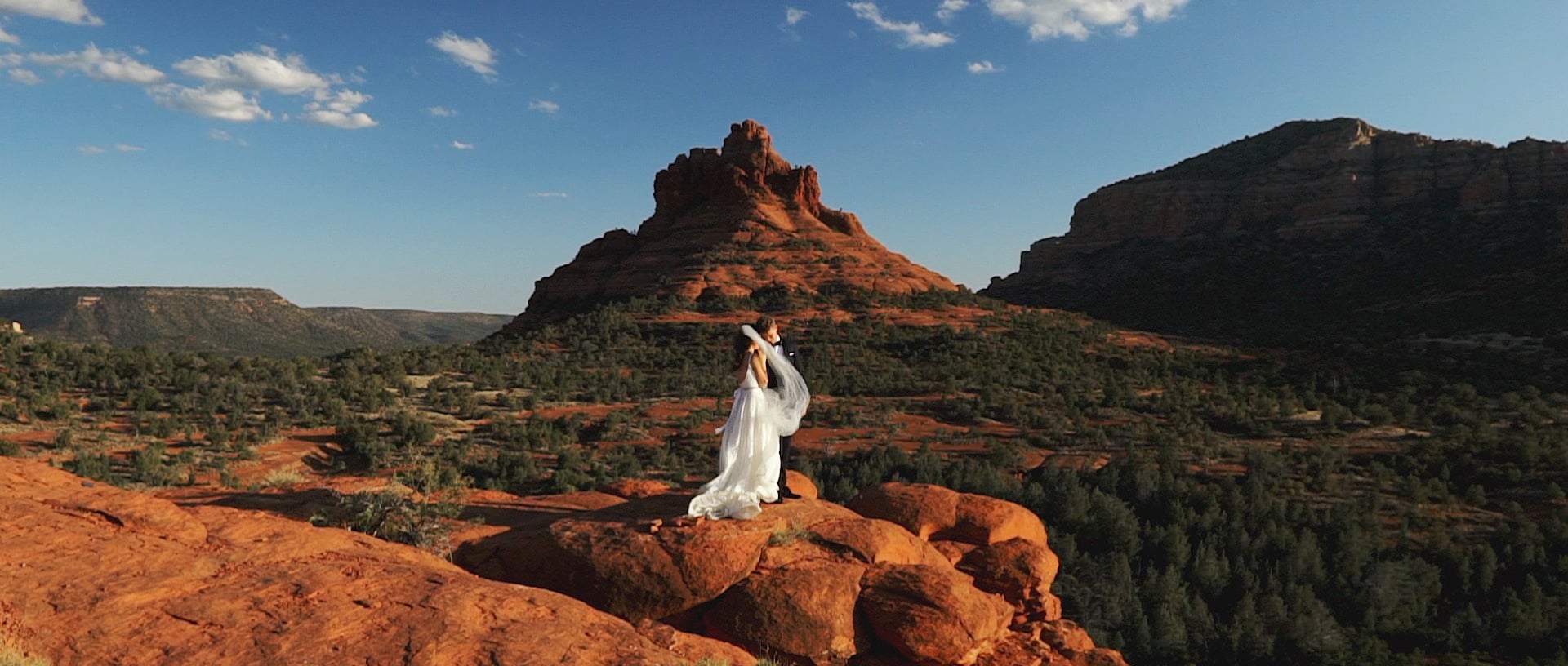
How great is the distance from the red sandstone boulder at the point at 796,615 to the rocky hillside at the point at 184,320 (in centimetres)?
7206

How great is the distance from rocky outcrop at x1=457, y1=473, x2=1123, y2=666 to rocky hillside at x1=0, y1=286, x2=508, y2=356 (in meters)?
70.8

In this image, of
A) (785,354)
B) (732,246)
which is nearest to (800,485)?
(785,354)

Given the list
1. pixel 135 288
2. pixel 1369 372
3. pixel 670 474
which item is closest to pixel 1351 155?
pixel 1369 372

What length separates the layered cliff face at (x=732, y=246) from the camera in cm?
5377

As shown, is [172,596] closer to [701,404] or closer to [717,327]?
[701,404]

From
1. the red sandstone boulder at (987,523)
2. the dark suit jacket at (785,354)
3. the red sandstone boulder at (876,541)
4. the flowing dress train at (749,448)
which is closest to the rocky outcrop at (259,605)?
the red sandstone boulder at (876,541)

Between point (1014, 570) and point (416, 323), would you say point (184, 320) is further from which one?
point (1014, 570)

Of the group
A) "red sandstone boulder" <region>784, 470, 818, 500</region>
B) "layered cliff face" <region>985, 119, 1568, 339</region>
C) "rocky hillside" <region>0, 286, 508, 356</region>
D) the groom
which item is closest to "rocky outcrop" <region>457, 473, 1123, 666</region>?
the groom

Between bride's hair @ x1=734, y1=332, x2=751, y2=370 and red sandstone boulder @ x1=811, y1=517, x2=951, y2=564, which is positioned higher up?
bride's hair @ x1=734, y1=332, x2=751, y2=370

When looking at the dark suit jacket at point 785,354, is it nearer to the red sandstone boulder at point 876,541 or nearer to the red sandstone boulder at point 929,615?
the red sandstone boulder at point 876,541

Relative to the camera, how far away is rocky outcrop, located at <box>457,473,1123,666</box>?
19.3 ft

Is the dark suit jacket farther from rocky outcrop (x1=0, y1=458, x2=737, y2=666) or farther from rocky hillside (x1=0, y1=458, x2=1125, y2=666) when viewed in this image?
rocky outcrop (x1=0, y1=458, x2=737, y2=666)

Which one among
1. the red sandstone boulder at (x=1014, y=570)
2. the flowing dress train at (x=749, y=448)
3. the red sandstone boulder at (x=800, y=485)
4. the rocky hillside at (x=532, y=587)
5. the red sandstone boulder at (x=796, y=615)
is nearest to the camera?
the rocky hillside at (x=532, y=587)

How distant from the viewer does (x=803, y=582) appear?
604 centimetres
